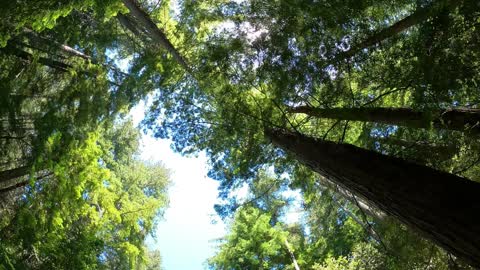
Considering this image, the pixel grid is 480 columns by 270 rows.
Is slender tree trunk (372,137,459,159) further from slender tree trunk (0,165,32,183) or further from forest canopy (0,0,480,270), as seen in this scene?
slender tree trunk (0,165,32,183)

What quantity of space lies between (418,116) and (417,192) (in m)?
2.01

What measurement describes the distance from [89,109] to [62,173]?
5.26 ft

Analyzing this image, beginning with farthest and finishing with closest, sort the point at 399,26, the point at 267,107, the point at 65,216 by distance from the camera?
the point at 65,216 < the point at 267,107 < the point at 399,26

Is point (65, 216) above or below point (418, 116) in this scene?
above

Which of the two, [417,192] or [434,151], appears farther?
[434,151]

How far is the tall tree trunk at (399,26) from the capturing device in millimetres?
4875

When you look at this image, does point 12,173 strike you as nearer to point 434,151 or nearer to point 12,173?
point 12,173

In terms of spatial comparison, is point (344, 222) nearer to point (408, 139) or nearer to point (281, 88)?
point (408, 139)

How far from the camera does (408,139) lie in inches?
311

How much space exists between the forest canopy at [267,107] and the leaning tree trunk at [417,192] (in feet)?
0.05

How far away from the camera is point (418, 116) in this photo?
18.9ft

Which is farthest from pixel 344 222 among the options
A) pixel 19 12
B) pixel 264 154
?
pixel 19 12

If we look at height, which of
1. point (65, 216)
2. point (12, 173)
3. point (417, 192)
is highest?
point (12, 173)

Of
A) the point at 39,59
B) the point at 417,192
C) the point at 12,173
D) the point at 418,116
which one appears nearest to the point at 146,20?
the point at 39,59
